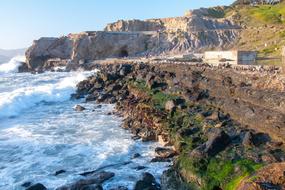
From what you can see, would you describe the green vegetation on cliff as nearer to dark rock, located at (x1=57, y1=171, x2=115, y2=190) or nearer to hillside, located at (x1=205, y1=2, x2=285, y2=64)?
dark rock, located at (x1=57, y1=171, x2=115, y2=190)

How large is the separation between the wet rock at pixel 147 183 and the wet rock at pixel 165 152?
2419 millimetres

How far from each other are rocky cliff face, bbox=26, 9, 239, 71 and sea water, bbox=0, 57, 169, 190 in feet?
116

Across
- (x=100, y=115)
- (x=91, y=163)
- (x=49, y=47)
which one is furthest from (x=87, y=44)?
(x=91, y=163)

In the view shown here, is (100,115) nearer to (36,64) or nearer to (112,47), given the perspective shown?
(112,47)

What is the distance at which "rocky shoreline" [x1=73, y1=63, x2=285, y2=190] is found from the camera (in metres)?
12.1

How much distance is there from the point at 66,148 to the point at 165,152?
4.77 m

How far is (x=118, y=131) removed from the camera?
2081cm

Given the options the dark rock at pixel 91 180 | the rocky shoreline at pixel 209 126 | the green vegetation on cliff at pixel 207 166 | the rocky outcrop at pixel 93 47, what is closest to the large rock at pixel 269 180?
the rocky shoreline at pixel 209 126

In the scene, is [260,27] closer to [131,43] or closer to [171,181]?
[131,43]

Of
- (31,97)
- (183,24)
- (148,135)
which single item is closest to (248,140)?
(148,135)

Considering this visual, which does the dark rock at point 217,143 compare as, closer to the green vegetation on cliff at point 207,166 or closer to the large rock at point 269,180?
the green vegetation on cliff at point 207,166

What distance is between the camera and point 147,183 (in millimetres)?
12781

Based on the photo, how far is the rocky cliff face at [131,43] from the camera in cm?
6209

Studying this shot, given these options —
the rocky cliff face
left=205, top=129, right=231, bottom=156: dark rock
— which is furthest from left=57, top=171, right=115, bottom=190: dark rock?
the rocky cliff face
